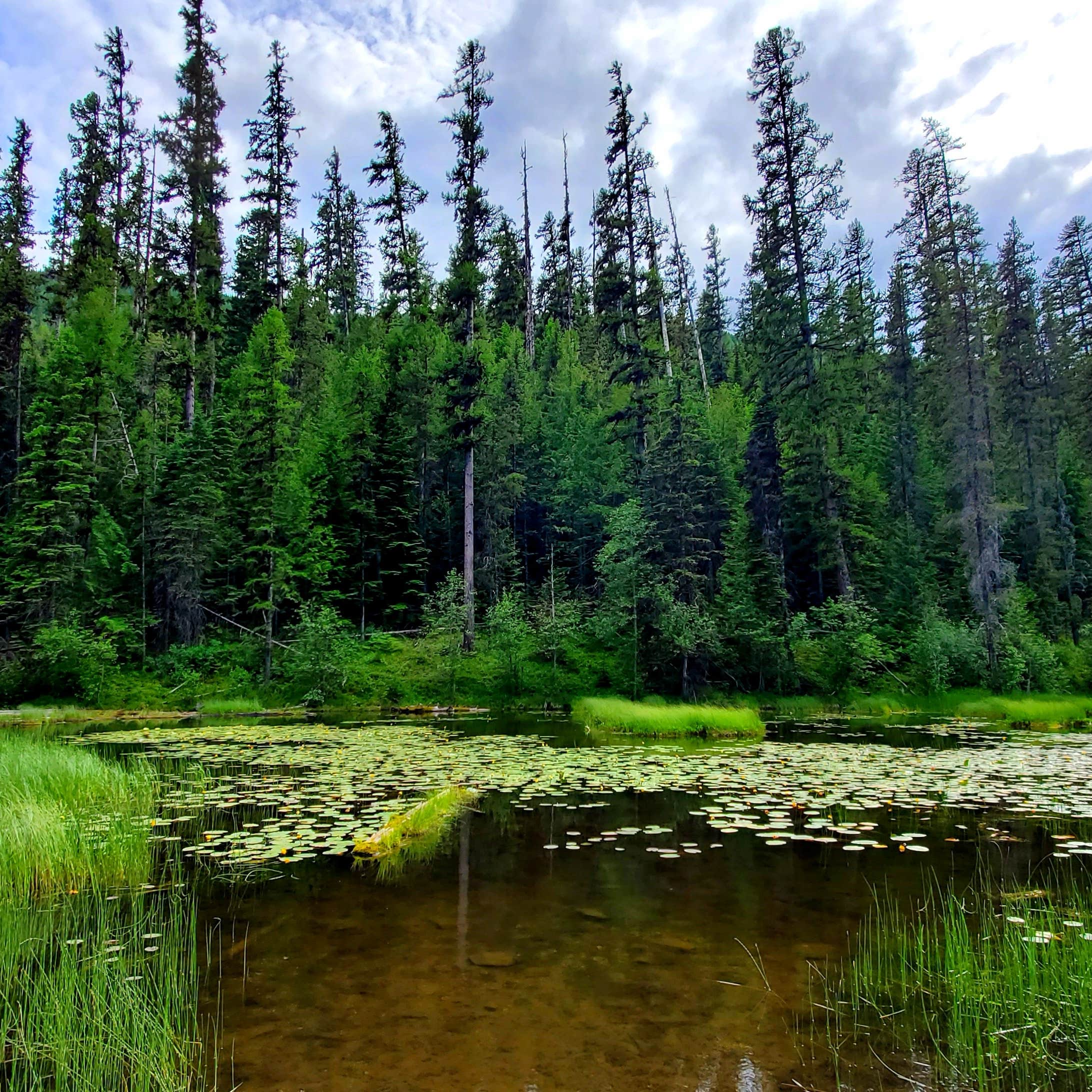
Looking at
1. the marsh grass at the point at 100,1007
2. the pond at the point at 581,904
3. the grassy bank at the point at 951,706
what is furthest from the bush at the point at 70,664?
the grassy bank at the point at 951,706

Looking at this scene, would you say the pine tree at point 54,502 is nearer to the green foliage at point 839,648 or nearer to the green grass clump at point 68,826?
the green grass clump at point 68,826

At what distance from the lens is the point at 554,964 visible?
13.3 feet

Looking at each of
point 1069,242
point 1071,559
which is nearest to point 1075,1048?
point 1071,559

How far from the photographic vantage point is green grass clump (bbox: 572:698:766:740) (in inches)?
626

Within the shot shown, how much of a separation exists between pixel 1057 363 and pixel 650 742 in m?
37.9

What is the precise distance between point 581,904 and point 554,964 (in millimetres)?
1031

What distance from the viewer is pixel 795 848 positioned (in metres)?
6.37

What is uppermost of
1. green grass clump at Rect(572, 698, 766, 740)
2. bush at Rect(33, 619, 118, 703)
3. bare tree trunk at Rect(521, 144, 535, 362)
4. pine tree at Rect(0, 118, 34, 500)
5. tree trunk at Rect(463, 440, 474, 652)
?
bare tree trunk at Rect(521, 144, 535, 362)

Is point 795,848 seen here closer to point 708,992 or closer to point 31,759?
point 708,992

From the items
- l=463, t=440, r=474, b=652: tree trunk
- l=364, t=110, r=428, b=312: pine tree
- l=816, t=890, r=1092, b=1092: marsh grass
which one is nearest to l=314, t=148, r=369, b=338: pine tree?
l=364, t=110, r=428, b=312: pine tree

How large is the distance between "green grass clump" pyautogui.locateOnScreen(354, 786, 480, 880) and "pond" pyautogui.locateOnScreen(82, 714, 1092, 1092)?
0.63ft

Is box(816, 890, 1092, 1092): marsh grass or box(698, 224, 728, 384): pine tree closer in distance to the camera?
box(816, 890, 1092, 1092): marsh grass

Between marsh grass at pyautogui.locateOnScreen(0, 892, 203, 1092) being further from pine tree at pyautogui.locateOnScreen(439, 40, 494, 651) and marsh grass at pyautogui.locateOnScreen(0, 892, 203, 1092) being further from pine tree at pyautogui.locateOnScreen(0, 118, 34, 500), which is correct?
pine tree at pyautogui.locateOnScreen(0, 118, 34, 500)

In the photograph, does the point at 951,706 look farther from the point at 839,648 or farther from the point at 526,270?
the point at 526,270
